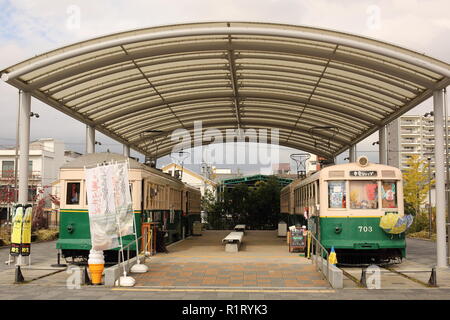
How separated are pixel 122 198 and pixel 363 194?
6.07m

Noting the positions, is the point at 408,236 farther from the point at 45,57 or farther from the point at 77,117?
the point at 45,57

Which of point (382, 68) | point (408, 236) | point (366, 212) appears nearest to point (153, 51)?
point (382, 68)

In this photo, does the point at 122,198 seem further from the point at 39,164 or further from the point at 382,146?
the point at 39,164

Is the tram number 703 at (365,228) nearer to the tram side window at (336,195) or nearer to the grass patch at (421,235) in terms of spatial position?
the tram side window at (336,195)

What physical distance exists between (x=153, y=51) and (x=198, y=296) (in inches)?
278

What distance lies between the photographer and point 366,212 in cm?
1302

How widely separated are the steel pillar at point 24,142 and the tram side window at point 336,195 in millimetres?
7787

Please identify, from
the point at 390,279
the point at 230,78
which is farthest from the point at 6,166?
the point at 390,279

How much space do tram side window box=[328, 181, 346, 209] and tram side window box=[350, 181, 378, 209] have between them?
0.72 feet

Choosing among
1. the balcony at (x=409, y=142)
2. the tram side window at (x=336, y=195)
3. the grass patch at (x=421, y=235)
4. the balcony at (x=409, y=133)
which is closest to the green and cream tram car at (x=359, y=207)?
the tram side window at (x=336, y=195)

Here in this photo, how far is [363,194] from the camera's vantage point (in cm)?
1320

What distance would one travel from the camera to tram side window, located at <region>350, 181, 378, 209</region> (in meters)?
13.1

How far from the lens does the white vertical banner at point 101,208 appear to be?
10227 millimetres

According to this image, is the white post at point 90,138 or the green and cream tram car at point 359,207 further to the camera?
the white post at point 90,138
